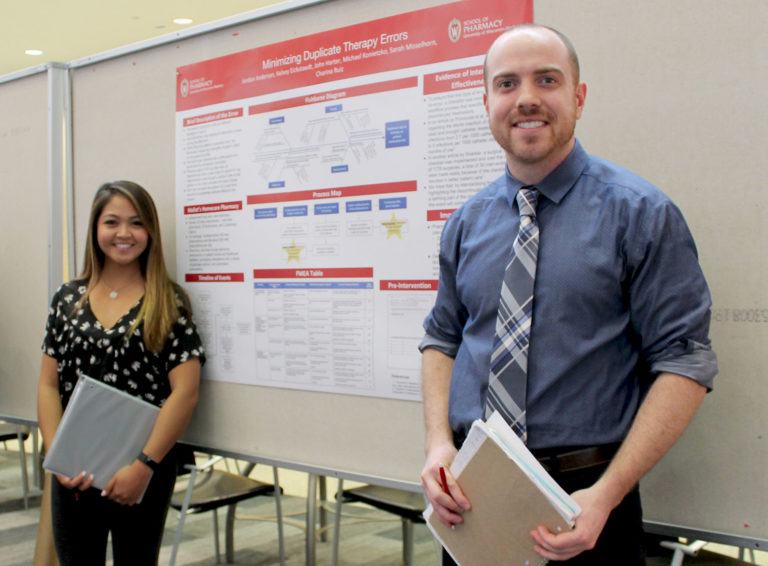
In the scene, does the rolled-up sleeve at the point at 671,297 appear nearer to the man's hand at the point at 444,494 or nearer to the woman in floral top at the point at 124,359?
the man's hand at the point at 444,494

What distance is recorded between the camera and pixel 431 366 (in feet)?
5.35

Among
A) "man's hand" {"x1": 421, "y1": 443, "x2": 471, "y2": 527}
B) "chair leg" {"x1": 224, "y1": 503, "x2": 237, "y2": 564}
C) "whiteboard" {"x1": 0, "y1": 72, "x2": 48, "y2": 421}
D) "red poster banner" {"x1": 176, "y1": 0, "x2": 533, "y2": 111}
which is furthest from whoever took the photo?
"chair leg" {"x1": 224, "y1": 503, "x2": 237, "y2": 564}

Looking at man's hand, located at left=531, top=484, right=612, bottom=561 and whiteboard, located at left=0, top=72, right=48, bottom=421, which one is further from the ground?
whiteboard, located at left=0, top=72, right=48, bottom=421

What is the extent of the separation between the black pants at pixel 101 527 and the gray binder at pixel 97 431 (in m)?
0.09

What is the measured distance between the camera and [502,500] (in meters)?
1.29

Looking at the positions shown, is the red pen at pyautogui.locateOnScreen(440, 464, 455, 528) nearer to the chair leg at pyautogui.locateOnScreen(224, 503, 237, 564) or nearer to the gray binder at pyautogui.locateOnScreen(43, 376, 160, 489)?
the gray binder at pyautogui.locateOnScreen(43, 376, 160, 489)

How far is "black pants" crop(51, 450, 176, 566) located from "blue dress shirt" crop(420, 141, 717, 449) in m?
1.29

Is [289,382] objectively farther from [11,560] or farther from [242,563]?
[11,560]

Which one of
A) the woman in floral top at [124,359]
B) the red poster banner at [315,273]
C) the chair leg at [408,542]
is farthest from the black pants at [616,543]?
the chair leg at [408,542]

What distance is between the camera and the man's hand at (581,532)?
1208 millimetres

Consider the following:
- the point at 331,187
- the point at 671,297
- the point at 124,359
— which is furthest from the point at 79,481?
the point at 671,297

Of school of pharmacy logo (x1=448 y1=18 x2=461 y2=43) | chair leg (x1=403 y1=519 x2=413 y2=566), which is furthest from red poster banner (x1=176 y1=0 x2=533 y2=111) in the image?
chair leg (x1=403 y1=519 x2=413 y2=566)

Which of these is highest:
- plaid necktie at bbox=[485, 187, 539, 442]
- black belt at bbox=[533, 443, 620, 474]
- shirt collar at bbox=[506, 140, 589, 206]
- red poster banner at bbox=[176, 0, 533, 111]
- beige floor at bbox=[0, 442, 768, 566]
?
red poster banner at bbox=[176, 0, 533, 111]

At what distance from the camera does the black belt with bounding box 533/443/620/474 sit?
1.35 meters
